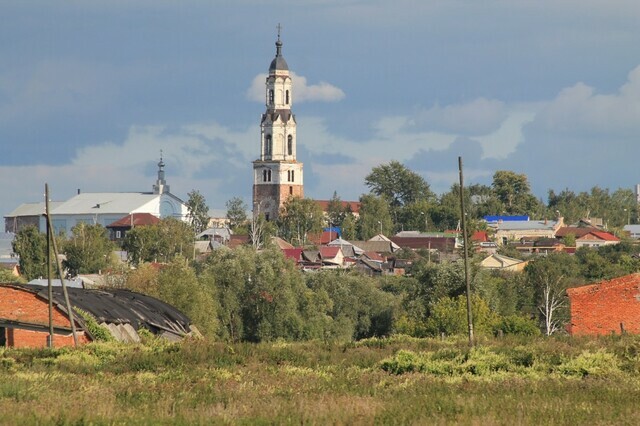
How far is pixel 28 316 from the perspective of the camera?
39.8 meters

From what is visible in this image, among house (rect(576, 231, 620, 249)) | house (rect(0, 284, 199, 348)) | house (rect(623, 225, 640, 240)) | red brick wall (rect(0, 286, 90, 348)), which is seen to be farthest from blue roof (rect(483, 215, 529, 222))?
red brick wall (rect(0, 286, 90, 348))

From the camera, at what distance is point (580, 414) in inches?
846

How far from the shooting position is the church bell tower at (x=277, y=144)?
19038 cm

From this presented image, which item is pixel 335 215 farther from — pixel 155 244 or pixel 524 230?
pixel 155 244

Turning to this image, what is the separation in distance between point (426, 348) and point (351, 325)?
42881 mm

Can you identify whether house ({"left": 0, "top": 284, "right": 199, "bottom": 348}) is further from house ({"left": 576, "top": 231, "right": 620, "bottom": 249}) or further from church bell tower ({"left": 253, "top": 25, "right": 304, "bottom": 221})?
church bell tower ({"left": 253, "top": 25, "right": 304, "bottom": 221})

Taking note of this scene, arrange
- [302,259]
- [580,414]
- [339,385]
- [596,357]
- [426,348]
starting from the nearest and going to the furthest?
1. [580,414]
2. [339,385]
3. [596,357]
4. [426,348]
5. [302,259]

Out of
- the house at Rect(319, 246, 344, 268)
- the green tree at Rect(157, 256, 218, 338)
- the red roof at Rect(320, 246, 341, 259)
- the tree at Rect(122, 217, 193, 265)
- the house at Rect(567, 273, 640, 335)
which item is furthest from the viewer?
the red roof at Rect(320, 246, 341, 259)

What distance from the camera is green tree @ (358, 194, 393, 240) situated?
18212 cm

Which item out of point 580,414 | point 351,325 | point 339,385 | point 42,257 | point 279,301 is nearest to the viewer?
point 580,414

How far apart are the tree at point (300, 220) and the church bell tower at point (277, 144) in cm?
1862

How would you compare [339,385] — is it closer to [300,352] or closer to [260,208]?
[300,352]

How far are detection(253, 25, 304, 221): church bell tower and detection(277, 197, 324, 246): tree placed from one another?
18615 millimetres

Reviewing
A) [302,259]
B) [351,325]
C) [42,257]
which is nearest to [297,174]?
[302,259]
